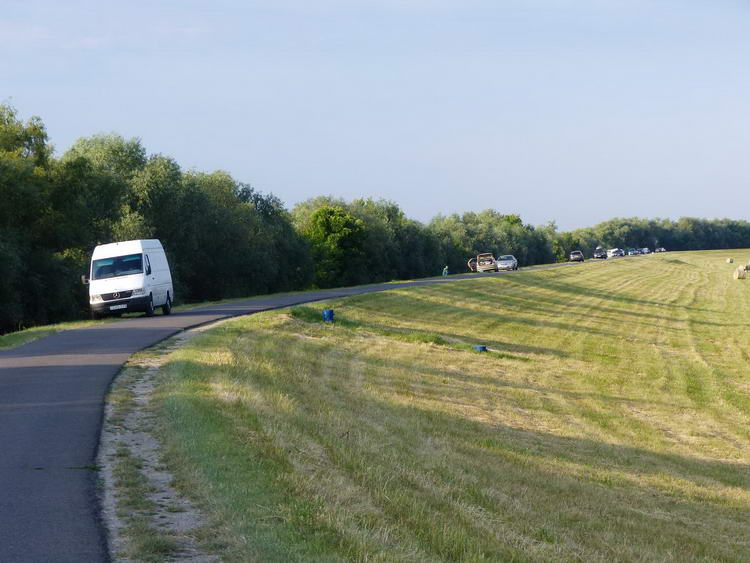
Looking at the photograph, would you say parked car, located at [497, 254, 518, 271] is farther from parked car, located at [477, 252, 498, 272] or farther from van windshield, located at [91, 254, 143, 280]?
van windshield, located at [91, 254, 143, 280]

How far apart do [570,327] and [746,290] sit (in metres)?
34.0

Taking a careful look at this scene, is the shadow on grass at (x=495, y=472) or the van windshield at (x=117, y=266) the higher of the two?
the van windshield at (x=117, y=266)

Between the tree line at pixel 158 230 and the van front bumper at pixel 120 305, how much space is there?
10169 mm

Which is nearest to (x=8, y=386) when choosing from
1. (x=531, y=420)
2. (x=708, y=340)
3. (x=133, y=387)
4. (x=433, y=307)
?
(x=133, y=387)

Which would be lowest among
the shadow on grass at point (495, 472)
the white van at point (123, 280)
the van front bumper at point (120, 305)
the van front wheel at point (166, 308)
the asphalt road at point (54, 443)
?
the shadow on grass at point (495, 472)

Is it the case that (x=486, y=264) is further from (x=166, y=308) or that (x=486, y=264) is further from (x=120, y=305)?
(x=120, y=305)

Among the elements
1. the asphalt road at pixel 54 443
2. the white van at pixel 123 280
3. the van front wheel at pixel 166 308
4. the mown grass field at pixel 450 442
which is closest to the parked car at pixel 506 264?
the mown grass field at pixel 450 442

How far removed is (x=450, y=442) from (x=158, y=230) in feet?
148

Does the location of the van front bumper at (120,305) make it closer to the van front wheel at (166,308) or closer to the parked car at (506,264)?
the van front wheel at (166,308)

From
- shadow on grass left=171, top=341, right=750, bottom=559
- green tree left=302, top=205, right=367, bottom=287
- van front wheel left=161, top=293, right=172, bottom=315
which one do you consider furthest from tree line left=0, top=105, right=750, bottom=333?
shadow on grass left=171, top=341, right=750, bottom=559

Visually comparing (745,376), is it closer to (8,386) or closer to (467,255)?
(8,386)

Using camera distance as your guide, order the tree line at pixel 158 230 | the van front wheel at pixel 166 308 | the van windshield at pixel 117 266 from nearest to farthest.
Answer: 1. the van windshield at pixel 117 266
2. the van front wheel at pixel 166 308
3. the tree line at pixel 158 230

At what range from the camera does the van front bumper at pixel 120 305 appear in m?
28.9

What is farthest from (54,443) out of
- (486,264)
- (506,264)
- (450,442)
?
(506,264)
